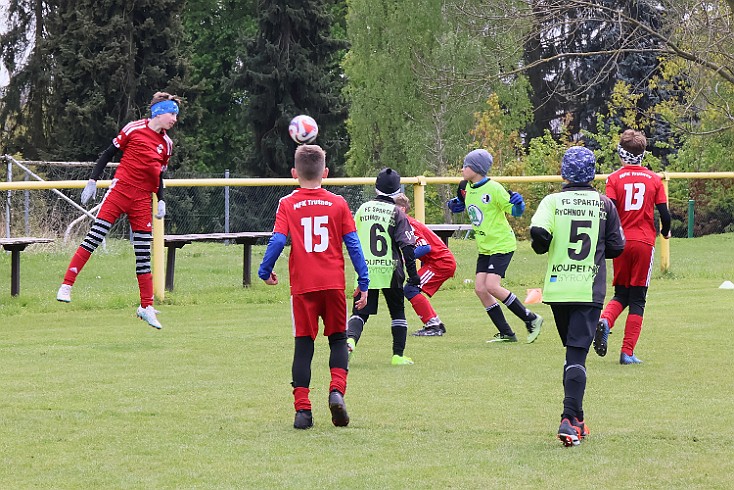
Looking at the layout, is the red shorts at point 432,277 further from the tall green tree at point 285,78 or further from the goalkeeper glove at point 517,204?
the tall green tree at point 285,78

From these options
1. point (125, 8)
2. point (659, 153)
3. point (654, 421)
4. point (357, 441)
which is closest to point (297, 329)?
point (357, 441)

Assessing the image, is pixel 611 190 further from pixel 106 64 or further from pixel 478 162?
pixel 106 64

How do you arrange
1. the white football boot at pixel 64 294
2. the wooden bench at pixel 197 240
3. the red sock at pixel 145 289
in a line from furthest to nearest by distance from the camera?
the wooden bench at pixel 197 240
the red sock at pixel 145 289
the white football boot at pixel 64 294

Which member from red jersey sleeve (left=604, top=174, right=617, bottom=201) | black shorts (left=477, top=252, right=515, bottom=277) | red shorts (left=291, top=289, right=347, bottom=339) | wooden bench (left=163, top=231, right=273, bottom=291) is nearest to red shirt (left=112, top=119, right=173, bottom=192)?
black shorts (left=477, top=252, right=515, bottom=277)

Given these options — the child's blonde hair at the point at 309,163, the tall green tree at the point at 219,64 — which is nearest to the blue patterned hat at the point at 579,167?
the child's blonde hair at the point at 309,163

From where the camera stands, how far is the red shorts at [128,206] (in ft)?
38.7

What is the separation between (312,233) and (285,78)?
114 ft

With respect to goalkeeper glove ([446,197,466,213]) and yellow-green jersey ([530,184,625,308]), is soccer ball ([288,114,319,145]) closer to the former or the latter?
goalkeeper glove ([446,197,466,213])

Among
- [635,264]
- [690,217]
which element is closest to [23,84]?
[690,217]

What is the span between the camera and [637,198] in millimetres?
10227

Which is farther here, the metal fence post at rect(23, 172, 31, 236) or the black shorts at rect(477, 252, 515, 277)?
the metal fence post at rect(23, 172, 31, 236)

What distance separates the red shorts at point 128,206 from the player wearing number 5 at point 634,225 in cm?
438

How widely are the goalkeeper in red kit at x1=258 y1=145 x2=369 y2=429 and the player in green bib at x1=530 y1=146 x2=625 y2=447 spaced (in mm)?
1151

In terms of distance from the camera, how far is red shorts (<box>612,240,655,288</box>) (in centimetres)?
1009
